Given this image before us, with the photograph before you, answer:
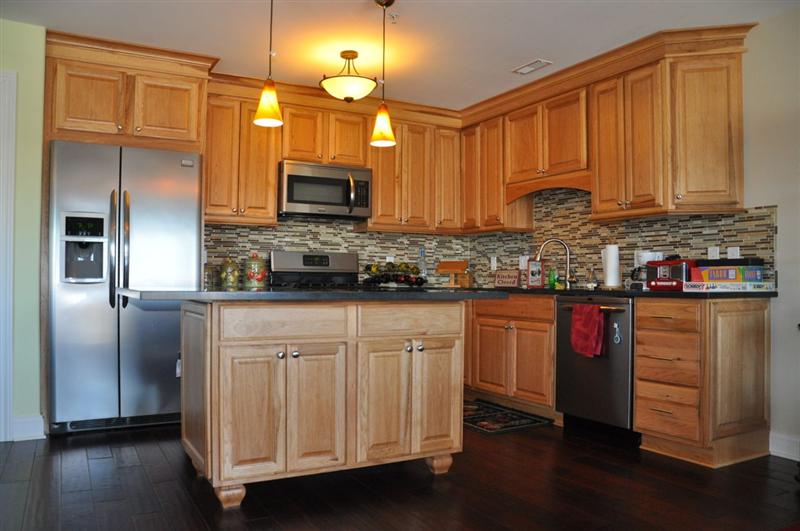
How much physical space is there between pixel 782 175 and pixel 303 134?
11.0 feet

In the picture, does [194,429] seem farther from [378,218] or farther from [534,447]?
[378,218]

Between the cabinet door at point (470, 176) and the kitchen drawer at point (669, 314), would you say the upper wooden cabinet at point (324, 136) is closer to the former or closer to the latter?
the cabinet door at point (470, 176)

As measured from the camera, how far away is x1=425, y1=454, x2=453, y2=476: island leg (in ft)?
10.3

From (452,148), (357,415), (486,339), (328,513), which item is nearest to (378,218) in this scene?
(452,148)

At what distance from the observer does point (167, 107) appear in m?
4.37

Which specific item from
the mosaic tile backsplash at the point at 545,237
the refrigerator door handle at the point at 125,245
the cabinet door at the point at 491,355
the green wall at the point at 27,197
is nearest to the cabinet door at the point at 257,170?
the mosaic tile backsplash at the point at 545,237

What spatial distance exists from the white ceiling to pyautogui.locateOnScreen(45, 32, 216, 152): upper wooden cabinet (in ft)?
0.49

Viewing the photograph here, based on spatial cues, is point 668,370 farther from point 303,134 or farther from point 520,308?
point 303,134

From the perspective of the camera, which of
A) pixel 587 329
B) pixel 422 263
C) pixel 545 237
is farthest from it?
pixel 422 263

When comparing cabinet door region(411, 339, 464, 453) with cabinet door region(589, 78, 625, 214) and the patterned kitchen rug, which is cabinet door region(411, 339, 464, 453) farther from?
cabinet door region(589, 78, 625, 214)

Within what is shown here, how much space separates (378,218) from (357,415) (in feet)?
8.99

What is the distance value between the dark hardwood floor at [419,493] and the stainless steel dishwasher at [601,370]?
0.30 meters

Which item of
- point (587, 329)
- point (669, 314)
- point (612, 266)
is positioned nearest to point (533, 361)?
point (587, 329)

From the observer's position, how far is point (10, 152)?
3891mm
